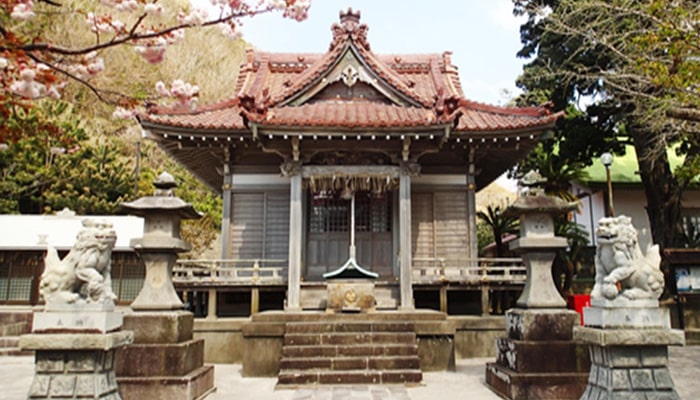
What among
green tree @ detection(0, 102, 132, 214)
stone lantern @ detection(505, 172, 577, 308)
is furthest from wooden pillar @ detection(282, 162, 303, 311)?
green tree @ detection(0, 102, 132, 214)

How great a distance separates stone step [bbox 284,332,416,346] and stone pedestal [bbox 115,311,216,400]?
83.8 inches

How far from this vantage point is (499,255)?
19891 millimetres

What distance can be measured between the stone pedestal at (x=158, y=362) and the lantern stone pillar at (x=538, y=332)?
16.1 ft

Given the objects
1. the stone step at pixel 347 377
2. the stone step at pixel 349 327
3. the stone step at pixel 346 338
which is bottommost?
the stone step at pixel 347 377

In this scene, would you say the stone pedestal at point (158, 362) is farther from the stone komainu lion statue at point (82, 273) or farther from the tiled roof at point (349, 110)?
the tiled roof at point (349, 110)

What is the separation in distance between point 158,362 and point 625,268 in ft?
21.7

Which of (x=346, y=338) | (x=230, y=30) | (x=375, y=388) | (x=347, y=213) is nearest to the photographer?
(x=230, y=30)

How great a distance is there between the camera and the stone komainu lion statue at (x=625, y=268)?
5.40 m

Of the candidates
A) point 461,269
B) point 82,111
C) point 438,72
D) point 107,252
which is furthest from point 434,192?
point 82,111

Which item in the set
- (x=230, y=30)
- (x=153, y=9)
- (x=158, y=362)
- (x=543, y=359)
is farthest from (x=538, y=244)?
(x=153, y=9)

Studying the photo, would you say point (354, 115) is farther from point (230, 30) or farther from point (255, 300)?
point (230, 30)

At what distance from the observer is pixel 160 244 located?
7.91 metres

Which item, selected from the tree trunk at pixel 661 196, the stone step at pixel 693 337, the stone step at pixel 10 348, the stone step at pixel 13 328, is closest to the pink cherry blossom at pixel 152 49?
the stone step at pixel 10 348

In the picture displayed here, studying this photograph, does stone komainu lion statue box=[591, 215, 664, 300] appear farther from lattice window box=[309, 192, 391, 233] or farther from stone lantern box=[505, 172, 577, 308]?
lattice window box=[309, 192, 391, 233]
